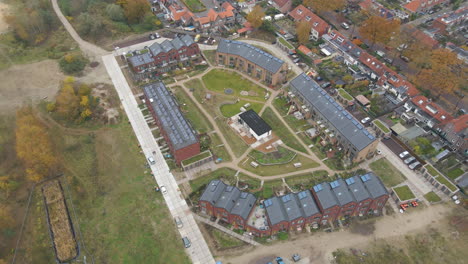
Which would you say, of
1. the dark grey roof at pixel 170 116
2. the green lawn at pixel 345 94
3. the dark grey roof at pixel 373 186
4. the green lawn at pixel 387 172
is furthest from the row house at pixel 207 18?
the dark grey roof at pixel 373 186

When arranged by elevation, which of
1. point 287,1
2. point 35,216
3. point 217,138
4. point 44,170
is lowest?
point 35,216

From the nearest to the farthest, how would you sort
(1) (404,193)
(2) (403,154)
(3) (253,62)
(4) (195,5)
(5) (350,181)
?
(5) (350,181) < (1) (404,193) < (2) (403,154) < (3) (253,62) < (4) (195,5)

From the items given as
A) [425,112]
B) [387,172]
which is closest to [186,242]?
[387,172]

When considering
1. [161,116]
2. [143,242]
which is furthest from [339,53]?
[143,242]

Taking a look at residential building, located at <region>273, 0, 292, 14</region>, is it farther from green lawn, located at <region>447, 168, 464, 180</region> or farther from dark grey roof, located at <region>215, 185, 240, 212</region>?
dark grey roof, located at <region>215, 185, 240, 212</region>

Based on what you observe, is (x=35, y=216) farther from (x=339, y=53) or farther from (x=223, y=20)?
(x=339, y=53)

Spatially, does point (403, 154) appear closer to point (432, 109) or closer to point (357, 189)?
point (432, 109)

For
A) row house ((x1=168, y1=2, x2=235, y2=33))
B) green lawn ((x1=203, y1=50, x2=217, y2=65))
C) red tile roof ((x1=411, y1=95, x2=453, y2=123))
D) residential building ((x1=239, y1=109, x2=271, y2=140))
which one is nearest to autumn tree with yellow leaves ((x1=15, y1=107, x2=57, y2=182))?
residential building ((x1=239, y1=109, x2=271, y2=140))
